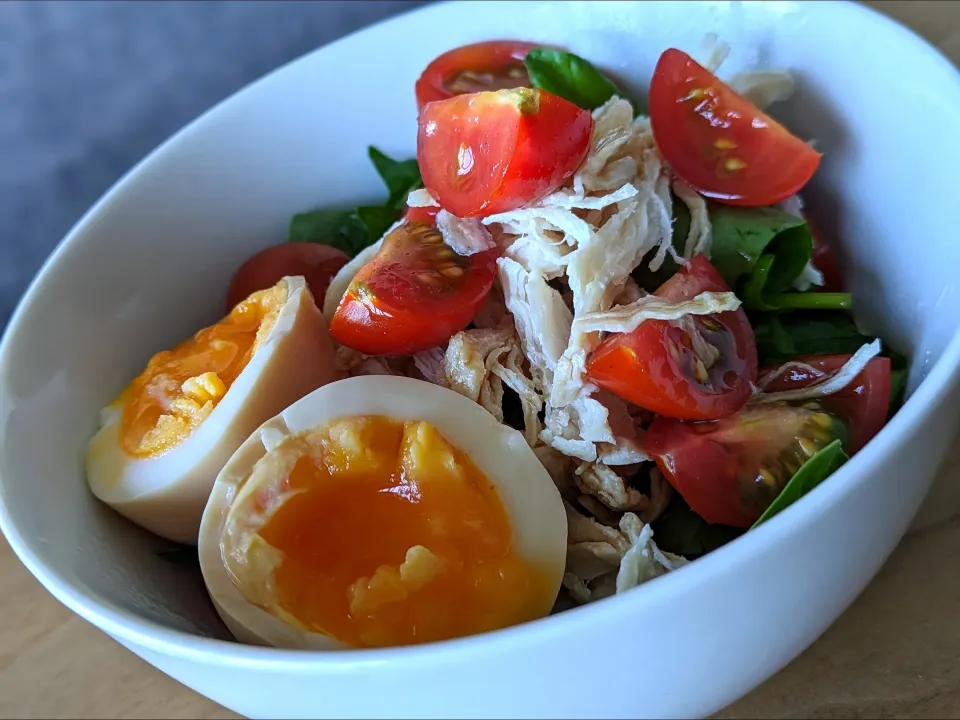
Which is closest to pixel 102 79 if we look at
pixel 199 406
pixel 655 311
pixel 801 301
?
pixel 199 406

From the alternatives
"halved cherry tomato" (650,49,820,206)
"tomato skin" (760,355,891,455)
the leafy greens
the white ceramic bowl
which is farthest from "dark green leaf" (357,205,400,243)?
"tomato skin" (760,355,891,455)

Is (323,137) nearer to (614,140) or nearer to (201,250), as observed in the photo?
(201,250)

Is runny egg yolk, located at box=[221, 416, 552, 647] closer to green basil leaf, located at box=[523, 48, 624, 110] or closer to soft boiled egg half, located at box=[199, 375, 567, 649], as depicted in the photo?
soft boiled egg half, located at box=[199, 375, 567, 649]

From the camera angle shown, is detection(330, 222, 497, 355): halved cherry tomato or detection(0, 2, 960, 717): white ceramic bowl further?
detection(330, 222, 497, 355): halved cherry tomato

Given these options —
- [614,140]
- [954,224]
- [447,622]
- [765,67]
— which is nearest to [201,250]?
[614,140]

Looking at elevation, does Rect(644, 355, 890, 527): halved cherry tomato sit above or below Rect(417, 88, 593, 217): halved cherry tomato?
below

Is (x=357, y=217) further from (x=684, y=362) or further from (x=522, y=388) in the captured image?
(x=684, y=362)
